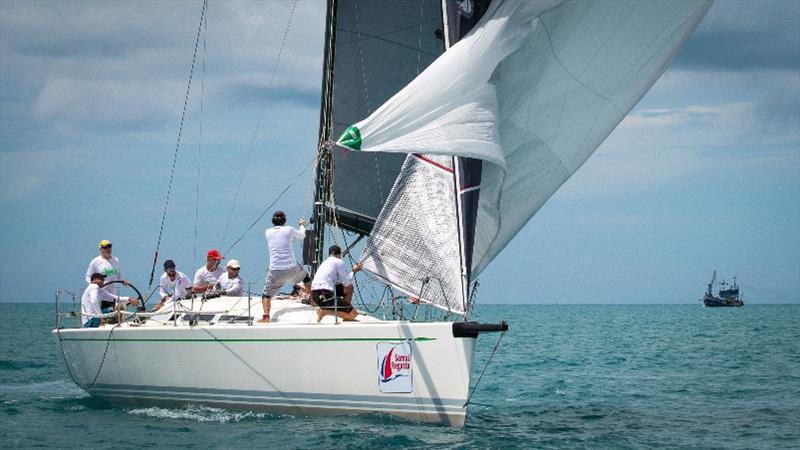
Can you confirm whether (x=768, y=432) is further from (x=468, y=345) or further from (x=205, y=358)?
(x=205, y=358)

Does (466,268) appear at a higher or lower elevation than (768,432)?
higher

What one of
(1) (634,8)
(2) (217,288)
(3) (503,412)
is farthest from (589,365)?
(1) (634,8)

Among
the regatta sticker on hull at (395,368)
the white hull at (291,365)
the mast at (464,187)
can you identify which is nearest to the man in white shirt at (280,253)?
the white hull at (291,365)

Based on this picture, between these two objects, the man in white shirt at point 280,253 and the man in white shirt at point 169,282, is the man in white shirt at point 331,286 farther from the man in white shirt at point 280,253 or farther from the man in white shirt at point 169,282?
the man in white shirt at point 169,282

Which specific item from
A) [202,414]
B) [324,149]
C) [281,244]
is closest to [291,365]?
[202,414]

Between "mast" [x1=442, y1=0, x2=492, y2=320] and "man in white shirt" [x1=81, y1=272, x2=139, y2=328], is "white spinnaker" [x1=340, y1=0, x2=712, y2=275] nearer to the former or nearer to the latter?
"mast" [x1=442, y1=0, x2=492, y2=320]

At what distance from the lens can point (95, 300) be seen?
16.3 meters

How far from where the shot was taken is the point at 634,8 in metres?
12.6

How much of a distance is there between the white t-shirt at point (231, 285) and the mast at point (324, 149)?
127cm

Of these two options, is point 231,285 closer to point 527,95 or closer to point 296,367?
point 296,367

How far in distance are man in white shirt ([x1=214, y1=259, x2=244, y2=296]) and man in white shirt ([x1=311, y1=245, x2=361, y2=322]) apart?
8.04ft

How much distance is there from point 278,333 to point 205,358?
1.44m

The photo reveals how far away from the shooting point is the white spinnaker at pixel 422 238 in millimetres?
13320

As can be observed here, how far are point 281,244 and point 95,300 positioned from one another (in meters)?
3.76
